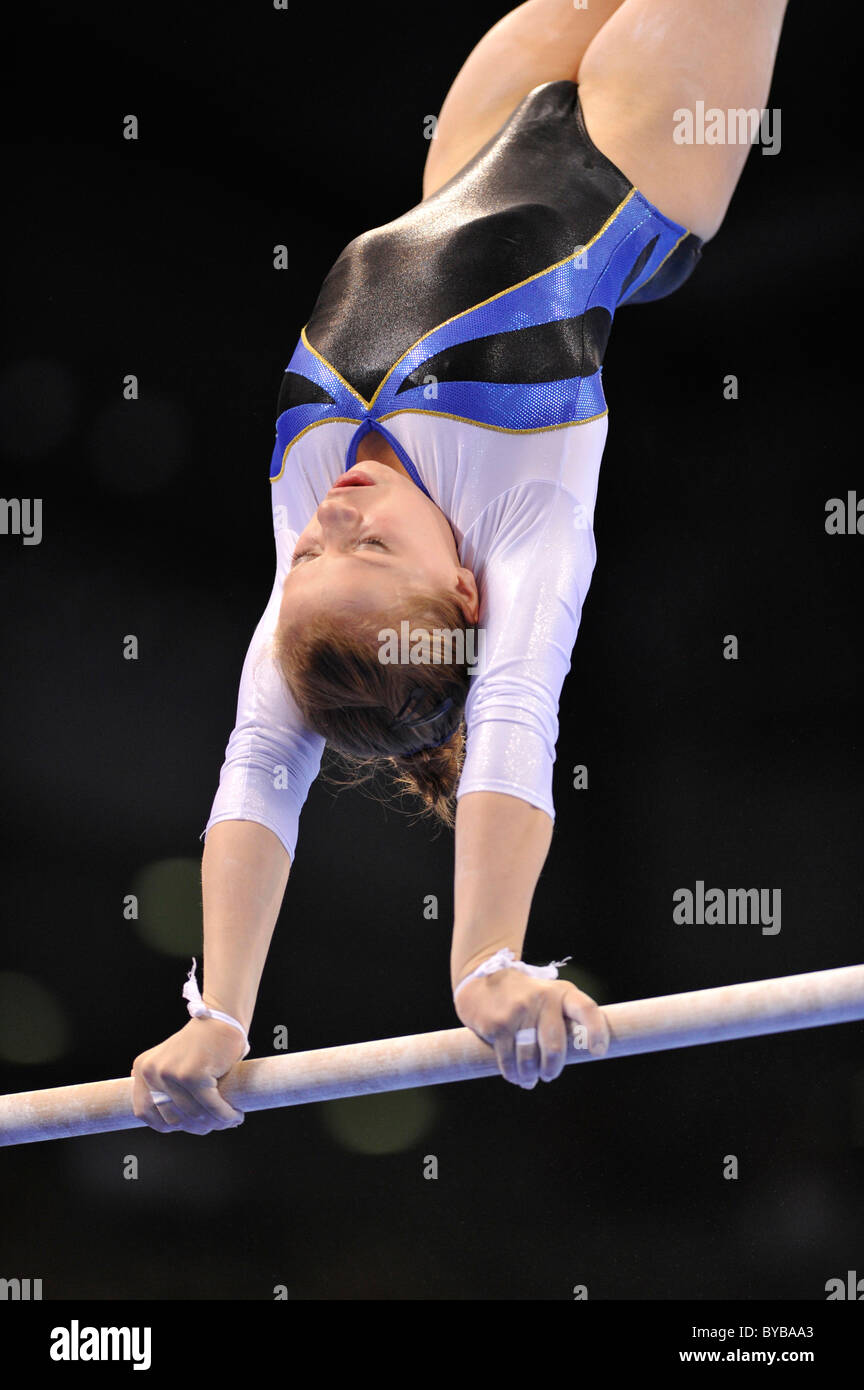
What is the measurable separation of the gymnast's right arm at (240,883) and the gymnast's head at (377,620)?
0.05 metres

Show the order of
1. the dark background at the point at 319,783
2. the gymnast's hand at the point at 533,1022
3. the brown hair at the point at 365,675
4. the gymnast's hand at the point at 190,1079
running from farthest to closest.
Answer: the dark background at the point at 319,783
the brown hair at the point at 365,675
the gymnast's hand at the point at 190,1079
the gymnast's hand at the point at 533,1022

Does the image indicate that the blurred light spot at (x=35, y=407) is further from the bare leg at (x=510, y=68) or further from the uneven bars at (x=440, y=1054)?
the uneven bars at (x=440, y=1054)

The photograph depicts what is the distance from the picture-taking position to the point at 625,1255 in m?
3.13

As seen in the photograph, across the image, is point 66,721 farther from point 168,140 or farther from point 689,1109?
point 689,1109

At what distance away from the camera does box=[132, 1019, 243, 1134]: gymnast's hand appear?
1.62 m

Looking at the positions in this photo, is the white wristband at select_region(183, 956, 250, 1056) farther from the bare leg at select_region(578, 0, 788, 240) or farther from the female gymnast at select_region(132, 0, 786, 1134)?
the bare leg at select_region(578, 0, 788, 240)

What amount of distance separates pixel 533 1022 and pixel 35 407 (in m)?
2.41

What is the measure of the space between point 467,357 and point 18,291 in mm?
1756

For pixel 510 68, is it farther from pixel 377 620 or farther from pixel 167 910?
pixel 167 910

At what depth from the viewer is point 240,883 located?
5.82 feet

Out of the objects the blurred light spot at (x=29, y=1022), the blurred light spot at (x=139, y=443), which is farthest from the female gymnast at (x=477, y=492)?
the blurred light spot at (x=29, y=1022)

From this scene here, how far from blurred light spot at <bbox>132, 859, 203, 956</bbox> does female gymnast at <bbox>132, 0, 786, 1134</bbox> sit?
1.32 m

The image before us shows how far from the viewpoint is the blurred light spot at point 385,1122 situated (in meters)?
3.23
